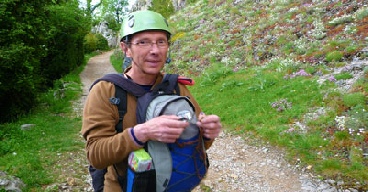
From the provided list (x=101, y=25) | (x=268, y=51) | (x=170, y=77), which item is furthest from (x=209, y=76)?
(x=101, y=25)

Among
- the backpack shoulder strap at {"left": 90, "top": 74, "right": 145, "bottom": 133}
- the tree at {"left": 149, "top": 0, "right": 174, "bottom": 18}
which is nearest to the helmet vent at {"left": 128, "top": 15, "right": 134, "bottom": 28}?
the backpack shoulder strap at {"left": 90, "top": 74, "right": 145, "bottom": 133}

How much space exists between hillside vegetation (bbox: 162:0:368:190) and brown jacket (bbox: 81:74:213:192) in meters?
4.82

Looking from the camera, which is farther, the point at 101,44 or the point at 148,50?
the point at 101,44

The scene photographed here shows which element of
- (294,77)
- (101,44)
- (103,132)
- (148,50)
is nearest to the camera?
(103,132)

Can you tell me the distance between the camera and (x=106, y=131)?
206cm

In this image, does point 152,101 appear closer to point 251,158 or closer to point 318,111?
point 251,158

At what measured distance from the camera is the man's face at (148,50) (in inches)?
88.9

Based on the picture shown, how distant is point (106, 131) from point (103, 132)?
0.02 m

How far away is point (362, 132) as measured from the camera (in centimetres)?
649

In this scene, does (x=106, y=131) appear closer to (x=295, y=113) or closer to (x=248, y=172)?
(x=248, y=172)

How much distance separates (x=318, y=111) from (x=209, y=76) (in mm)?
5866

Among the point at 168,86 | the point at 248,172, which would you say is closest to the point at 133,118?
the point at 168,86

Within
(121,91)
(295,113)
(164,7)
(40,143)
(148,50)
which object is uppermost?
(164,7)

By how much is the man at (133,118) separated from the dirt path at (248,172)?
409 centimetres
